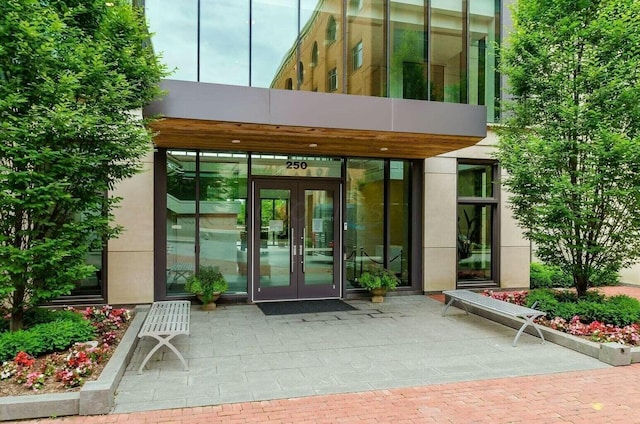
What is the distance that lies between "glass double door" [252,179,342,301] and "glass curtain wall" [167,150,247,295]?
0.38 metres

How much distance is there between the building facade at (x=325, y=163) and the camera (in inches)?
306

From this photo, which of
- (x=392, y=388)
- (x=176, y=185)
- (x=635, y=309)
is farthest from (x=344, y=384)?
(x=176, y=185)

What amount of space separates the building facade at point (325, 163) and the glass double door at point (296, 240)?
0.02m

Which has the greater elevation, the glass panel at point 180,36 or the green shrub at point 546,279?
the glass panel at point 180,36

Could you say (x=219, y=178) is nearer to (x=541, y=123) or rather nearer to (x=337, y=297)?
(x=337, y=297)

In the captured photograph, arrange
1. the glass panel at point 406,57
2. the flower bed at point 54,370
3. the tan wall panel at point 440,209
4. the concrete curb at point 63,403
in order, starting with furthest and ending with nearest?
the tan wall panel at point 440,209
the glass panel at point 406,57
the flower bed at point 54,370
the concrete curb at point 63,403

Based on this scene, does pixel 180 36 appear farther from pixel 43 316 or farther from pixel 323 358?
pixel 323 358

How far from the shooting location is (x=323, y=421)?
405 centimetres

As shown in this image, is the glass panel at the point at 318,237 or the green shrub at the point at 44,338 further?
the glass panel at the point at 318,237

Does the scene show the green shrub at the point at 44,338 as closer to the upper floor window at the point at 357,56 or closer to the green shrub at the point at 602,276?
the upper floor window at the point at 357,56

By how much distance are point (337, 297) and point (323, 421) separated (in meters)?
5.83

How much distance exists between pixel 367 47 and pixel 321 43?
110 cm

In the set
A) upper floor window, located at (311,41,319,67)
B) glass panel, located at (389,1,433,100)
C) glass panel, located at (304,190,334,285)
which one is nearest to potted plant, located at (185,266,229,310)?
glass panel, located at (304,190,334,285)

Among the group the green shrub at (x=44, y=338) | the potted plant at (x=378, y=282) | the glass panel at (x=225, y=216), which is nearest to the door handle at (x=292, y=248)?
the glass panel at (x=225, y=216)
